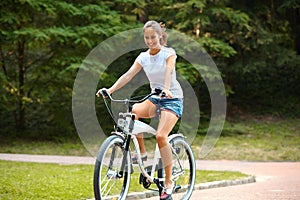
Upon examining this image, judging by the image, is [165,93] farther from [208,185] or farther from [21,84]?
[21,84]

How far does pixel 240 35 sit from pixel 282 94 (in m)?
4.36

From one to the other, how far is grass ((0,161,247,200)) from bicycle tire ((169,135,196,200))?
4.30ft

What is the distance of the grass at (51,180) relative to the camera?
8203 millimetres

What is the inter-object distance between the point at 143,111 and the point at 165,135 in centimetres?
36

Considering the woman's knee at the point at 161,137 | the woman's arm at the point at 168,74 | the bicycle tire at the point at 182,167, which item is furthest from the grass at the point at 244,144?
the woman's arm at the point at 168,74

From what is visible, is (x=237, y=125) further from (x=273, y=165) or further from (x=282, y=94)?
(x=273, y=165)

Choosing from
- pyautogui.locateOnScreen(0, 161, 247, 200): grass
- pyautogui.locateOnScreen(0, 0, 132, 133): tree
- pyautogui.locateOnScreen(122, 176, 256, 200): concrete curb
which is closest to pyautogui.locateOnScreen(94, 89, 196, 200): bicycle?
pyautogui.locateOnScreen(122, 176, 256, 200): concrete curb

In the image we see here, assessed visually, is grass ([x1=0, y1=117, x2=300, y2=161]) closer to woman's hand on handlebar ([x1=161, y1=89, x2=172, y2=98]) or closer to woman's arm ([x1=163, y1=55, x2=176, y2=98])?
woman's arm ([x1=163, y1=55, x2=176, y2=98])

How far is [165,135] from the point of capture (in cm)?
684

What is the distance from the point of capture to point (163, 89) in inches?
255

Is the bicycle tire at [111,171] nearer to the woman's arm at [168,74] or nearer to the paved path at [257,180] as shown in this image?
the woman's arm at [168,74]

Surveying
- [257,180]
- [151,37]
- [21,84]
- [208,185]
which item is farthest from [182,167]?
[21,84]

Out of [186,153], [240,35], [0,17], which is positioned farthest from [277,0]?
[186,153]

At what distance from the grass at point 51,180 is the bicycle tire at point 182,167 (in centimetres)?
131
